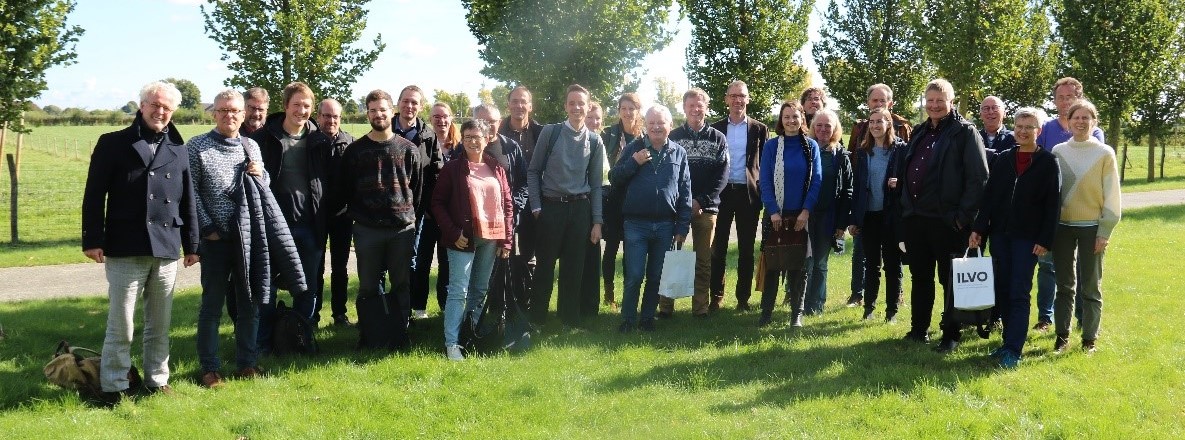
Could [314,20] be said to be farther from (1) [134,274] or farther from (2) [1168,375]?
(2) [1168,375]

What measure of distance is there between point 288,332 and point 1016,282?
5.49 m

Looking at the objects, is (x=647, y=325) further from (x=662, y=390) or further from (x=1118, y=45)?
(x=1118, y=45)

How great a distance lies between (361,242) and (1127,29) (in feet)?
78.5

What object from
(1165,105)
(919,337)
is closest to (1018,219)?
(919,337)

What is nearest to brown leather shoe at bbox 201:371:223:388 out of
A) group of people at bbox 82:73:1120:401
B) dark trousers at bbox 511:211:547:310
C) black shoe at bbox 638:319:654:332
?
group of people at bbox 82:73:1120:401

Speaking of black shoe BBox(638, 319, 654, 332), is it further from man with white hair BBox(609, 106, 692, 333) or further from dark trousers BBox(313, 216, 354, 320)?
dark trousers BBox(313, 216, 354, 320)

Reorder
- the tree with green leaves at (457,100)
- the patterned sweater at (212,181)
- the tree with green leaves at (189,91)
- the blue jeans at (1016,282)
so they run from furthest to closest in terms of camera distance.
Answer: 1. the tree with green leaves at (189,91)
2. the tree with green leaves at (457,100)
3. the blue jeans at (1016,282)
4. the patterned sweater at (212,181)

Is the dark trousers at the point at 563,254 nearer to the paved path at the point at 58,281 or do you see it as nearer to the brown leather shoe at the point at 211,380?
the brown leather shoe at the point at 211,380

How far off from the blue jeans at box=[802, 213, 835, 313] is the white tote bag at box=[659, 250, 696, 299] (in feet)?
3.96

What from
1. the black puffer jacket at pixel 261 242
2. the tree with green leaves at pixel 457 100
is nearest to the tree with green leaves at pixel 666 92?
the tree with green leaves at pixel 457 100

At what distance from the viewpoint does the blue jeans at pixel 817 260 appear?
745cm

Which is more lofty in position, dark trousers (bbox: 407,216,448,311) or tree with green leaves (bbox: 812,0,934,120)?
tree with green leaves (bbox: 812,0,934,120)

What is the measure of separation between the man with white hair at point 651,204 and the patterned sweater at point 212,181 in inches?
124

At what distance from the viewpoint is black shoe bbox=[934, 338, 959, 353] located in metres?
6.50
